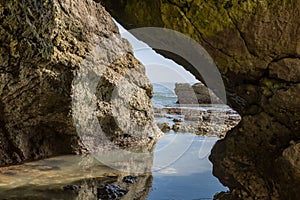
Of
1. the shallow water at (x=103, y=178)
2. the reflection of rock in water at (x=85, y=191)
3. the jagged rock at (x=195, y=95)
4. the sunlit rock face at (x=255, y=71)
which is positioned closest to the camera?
the sunlit rock face at (x=255, y=71)

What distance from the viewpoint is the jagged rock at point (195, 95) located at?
36.6m

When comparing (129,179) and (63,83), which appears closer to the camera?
(129,179)

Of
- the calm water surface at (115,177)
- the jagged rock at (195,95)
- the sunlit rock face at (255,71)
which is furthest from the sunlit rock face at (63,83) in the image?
the jagged rock at (195,95)

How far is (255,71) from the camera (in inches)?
193

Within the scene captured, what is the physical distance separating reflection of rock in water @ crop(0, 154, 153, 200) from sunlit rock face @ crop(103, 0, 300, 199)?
2.22 m

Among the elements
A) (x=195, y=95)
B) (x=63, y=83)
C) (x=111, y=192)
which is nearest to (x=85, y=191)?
(x=111, y=192)

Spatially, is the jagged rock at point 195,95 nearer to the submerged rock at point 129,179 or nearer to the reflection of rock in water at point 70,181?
the reflection of rock in water at point 70,181

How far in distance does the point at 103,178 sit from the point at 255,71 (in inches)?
165

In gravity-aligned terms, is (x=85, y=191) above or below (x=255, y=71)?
below

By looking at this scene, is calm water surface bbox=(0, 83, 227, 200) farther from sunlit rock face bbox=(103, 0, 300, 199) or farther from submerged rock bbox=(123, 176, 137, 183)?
sunlit rock face bbox=(103, 0, 300, 199)

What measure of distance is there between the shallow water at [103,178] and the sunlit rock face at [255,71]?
1.51 m

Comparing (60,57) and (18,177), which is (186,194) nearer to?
(18,177)

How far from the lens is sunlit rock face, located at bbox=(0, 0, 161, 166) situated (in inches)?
284

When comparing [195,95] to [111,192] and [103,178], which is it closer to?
[103,178]
